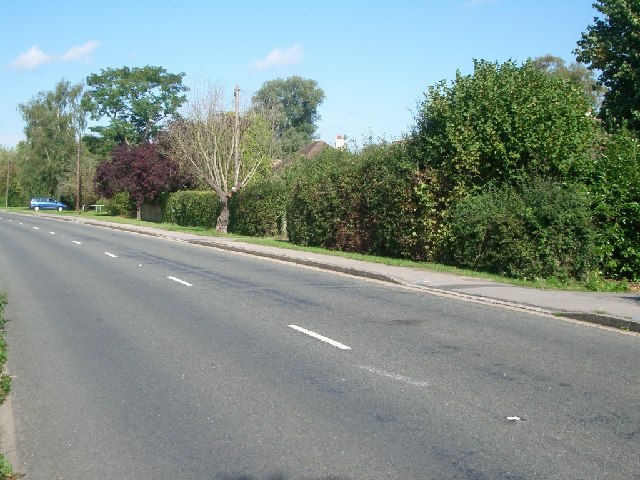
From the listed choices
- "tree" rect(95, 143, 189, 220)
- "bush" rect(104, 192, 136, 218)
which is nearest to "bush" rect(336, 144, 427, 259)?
"tree" rect(95, 143, 189, 220)

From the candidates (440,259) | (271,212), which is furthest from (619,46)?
(271,212)

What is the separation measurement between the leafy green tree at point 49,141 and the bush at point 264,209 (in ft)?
177

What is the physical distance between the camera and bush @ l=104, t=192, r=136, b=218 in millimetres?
68688

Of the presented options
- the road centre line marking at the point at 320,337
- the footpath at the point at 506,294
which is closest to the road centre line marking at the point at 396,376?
the road centre line marking at the point at 320,337

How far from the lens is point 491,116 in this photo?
20.2 meters

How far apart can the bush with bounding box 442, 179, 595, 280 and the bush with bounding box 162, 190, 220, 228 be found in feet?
85.2

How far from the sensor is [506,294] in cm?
1484

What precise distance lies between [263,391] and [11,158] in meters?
120

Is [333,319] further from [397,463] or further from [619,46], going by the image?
[619,46]

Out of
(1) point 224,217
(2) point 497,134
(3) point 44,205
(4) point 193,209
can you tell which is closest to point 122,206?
(4) point 193,209

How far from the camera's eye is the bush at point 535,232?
16.9 meters

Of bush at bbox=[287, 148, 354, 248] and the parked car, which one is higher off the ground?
bush at bbox=[287, 148, 354, 248]

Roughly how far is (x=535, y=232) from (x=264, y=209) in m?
20.8

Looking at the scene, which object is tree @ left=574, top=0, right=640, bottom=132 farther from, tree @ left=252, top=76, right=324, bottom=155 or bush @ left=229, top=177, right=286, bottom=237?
tree @ left=252, top=76, right=324, bottom=155
